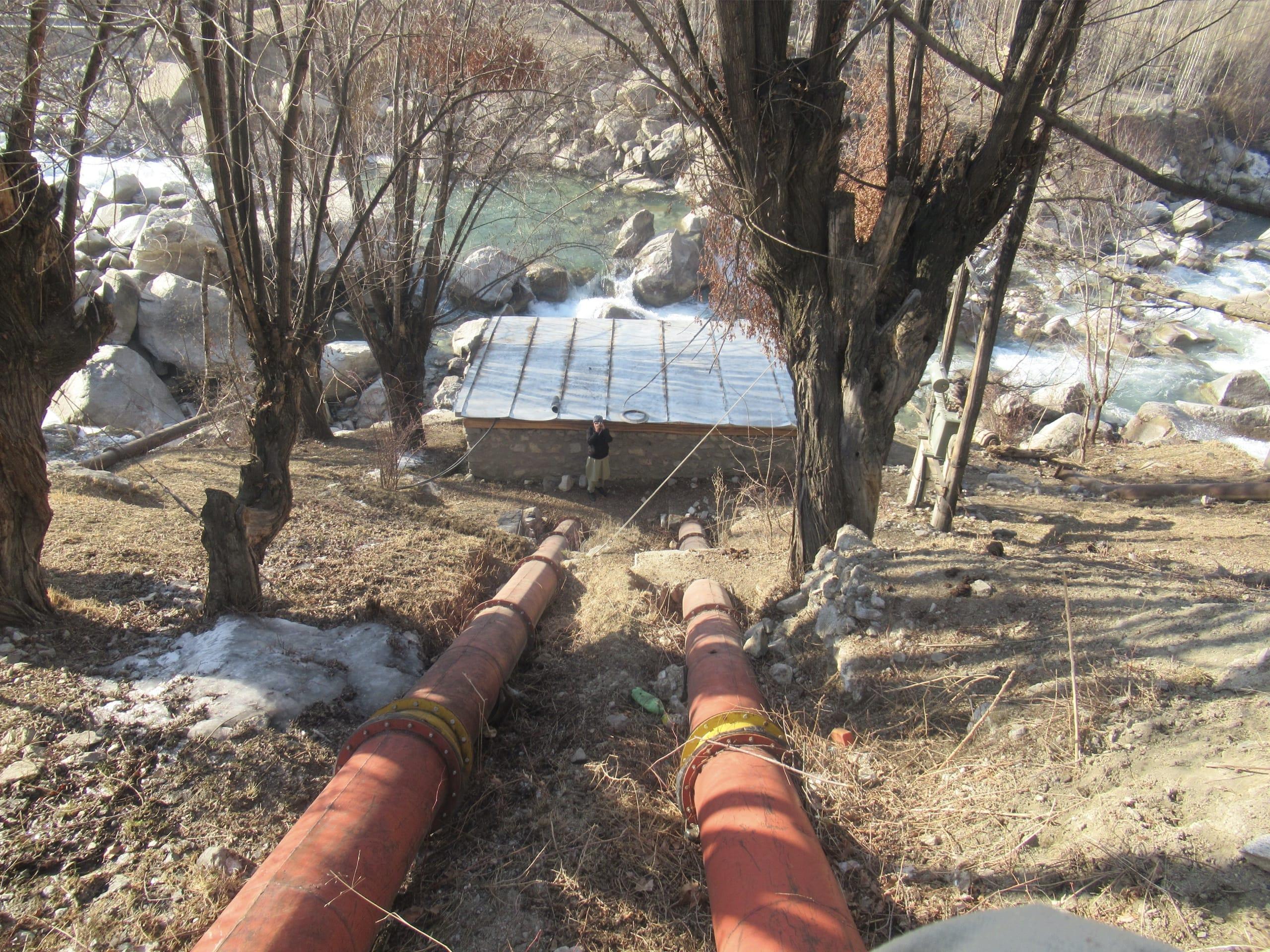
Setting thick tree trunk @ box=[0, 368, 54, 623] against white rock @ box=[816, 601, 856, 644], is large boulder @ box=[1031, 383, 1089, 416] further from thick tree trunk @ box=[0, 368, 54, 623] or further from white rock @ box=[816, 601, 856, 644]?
thick tree trunk @ box=[0, 368, 54, 623]

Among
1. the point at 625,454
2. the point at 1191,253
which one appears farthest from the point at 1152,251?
the point at 625,454

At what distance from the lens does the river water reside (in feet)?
49.5

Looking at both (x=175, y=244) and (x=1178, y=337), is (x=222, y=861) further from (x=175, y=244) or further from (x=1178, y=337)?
(x=1178, y=337)

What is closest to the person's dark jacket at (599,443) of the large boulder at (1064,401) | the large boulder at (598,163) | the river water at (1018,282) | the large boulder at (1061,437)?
the river water at (1018,282)

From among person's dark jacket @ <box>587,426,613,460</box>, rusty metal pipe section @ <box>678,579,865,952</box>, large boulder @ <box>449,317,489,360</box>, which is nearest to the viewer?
rusty metal pipe section @ <box>678,579,865,952</box>

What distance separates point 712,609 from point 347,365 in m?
12.1

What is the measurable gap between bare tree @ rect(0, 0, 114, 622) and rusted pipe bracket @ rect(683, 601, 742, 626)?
3.80 m

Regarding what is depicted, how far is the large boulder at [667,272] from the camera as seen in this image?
1800 cm

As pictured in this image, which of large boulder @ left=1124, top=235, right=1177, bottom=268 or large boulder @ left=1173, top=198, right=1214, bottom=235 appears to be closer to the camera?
large boulder @ left=1124, top=235, right=1177, bottom=268

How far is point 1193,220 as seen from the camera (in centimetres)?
1972

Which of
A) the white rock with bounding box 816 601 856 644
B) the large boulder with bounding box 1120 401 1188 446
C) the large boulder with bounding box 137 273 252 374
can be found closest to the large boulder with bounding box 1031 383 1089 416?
the large boulder with bounding box 1120 401 1188 446

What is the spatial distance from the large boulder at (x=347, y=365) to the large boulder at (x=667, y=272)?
21.3 feet

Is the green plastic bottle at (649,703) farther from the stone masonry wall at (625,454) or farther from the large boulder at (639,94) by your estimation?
the large boulder at (639,94)

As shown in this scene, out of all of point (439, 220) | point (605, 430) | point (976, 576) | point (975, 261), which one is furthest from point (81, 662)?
point (975, 261)
